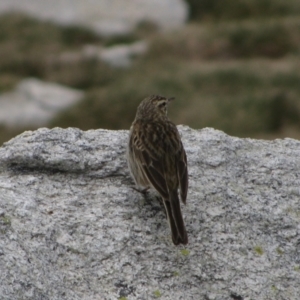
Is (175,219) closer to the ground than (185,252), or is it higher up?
higher up

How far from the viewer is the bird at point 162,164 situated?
7336mm

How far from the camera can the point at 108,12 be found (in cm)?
4584

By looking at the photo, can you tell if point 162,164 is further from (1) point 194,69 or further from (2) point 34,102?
(2) point 34,102

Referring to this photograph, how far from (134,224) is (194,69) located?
23584 mm

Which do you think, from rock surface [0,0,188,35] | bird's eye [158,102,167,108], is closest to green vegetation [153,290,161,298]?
bird's eye [158,102,167,108]

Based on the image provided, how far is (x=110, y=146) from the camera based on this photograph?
8586 mm

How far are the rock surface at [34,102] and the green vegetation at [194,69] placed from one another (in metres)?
0.89

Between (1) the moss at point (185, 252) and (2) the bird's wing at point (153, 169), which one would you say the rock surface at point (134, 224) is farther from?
(2) the bird's wing at point (153, 169)

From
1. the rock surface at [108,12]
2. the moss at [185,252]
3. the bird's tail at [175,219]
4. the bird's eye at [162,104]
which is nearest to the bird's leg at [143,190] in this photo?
the bird's tail at [175,219]

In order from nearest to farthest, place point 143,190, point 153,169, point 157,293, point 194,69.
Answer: point 157,293, point 143,190, point 153,169, point 194,69

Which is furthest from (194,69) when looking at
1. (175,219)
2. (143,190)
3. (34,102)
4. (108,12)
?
(175,219)

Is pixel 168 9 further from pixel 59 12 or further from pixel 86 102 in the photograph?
pixel 86 102

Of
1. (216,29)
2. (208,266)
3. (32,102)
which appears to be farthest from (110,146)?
(216,29)

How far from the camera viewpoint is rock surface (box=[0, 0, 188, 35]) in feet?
142
